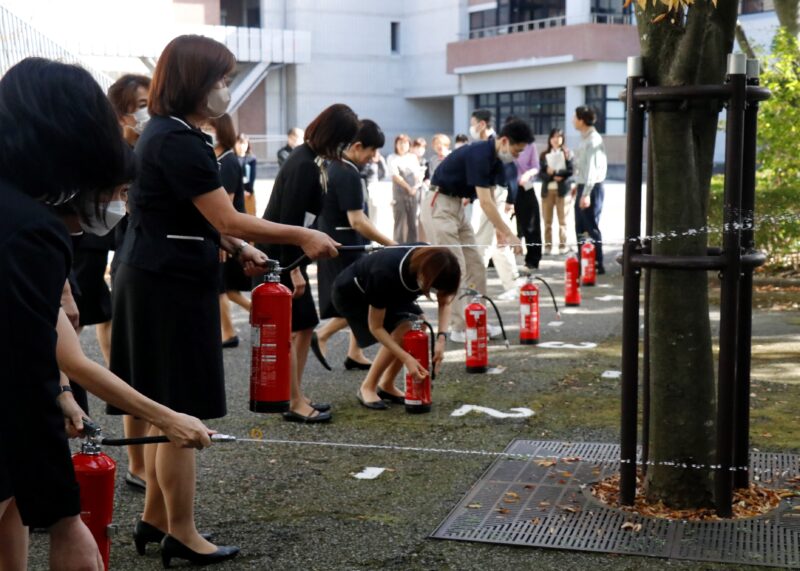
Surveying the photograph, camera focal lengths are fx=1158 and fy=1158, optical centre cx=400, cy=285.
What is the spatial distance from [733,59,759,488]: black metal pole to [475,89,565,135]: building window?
44407mm

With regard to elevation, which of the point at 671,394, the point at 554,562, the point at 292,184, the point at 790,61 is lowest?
the point at 554,562

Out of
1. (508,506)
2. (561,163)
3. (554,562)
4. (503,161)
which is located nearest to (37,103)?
(554,562)

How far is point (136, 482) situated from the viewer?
5.43m

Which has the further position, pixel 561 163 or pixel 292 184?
pixel 561 163

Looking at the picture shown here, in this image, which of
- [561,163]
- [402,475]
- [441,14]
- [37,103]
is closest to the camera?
[37,103]

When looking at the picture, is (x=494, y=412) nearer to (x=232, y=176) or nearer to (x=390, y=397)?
(x=390, y=397)

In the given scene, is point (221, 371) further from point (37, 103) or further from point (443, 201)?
point (443, 201)

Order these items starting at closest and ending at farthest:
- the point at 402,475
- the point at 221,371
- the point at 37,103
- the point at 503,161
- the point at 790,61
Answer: the point at 37,103 < the point at 221,371 < the point at 402,475 < the point at 503,161 < the point at 790,61

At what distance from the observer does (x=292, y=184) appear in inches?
258

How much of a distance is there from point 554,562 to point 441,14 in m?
52.7

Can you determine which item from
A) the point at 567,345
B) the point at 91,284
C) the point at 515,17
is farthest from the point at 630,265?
the point at 515,17

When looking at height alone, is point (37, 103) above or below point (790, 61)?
below

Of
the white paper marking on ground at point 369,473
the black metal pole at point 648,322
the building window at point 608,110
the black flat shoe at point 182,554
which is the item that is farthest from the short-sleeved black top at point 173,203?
the building window at point 608,110

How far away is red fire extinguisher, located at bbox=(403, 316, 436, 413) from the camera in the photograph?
275 inches
